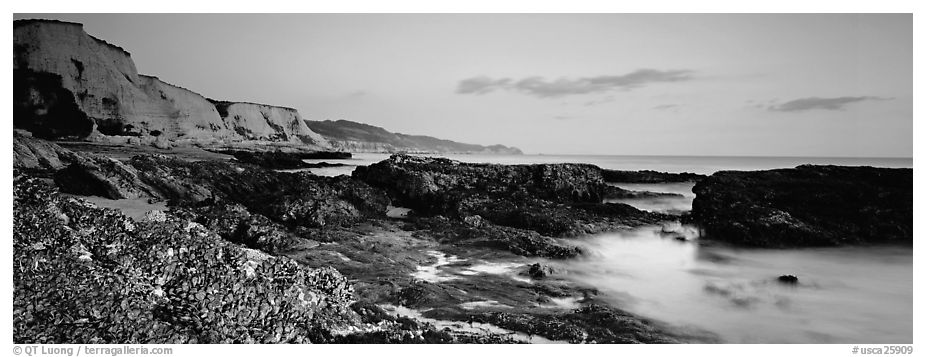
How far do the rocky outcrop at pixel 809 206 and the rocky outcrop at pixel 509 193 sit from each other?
115 centimetres

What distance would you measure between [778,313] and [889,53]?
351 centimetres

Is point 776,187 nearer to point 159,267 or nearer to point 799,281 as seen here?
point 799,281

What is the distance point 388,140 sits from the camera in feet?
25.6

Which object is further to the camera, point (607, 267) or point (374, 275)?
point (607, 267)

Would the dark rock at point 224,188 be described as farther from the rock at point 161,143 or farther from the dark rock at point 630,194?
the dark rock at point 630,194

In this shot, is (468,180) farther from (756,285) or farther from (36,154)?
(36,154)

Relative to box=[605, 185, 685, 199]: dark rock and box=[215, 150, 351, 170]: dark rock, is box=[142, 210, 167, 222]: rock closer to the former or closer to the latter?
box=[215, 150, 351, 170]: dark rock

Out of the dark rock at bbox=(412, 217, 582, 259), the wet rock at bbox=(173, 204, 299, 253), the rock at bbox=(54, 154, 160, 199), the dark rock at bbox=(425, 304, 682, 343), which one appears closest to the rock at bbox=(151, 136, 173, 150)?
the rock at bbox=(54, 154, 160, 199)

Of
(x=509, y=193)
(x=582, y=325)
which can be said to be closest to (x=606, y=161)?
(x=509, y=193)

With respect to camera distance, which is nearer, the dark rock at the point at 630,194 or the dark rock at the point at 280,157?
the dark rock at the point at 280,157

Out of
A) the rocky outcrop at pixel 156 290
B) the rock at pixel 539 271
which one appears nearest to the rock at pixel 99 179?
the rocky outcrop at pixel 156 290

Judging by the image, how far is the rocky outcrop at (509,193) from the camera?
20.7 ft
